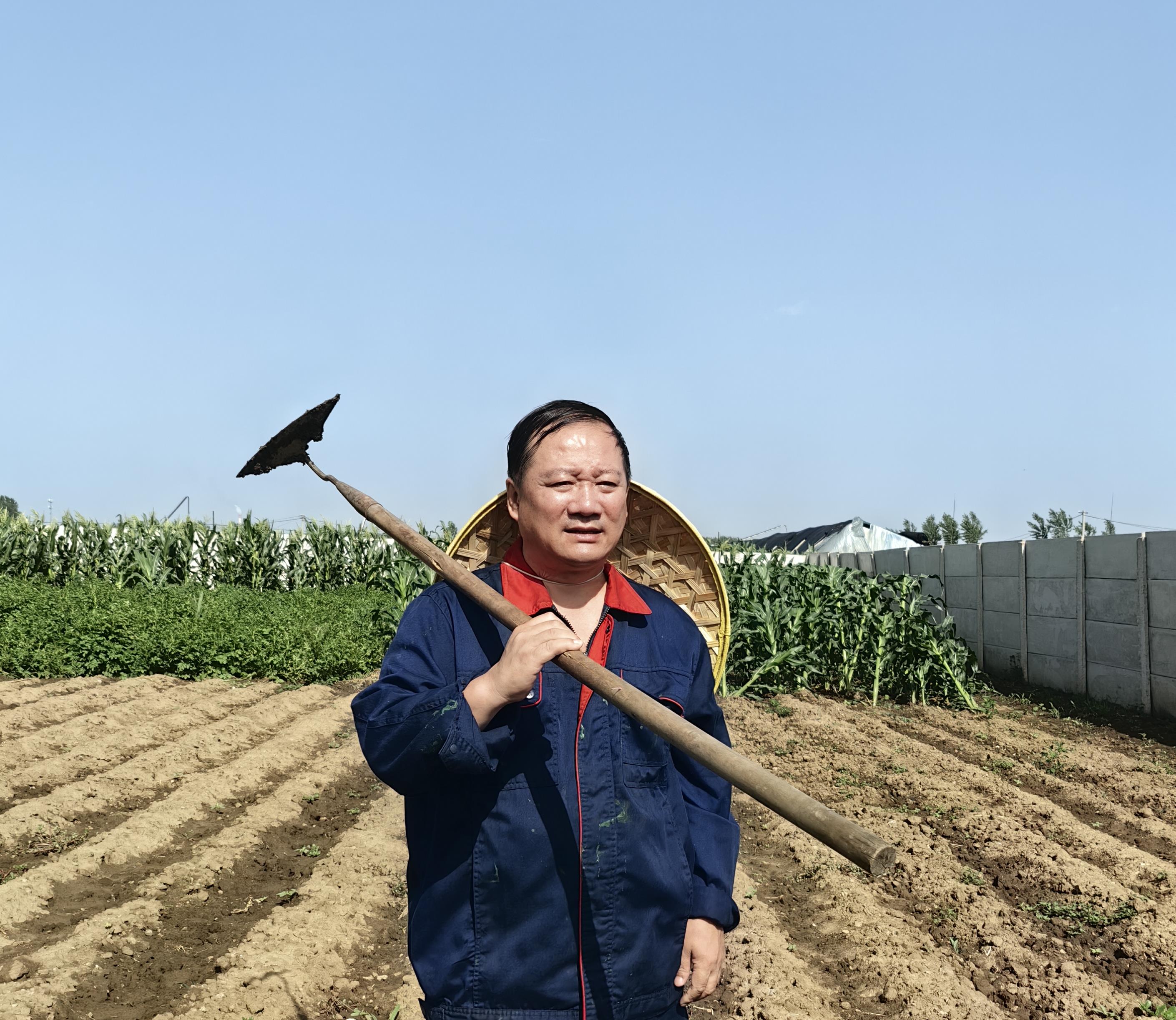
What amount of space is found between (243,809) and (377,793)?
74cm

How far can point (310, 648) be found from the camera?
9.62 metres

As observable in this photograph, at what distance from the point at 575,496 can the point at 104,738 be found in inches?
241

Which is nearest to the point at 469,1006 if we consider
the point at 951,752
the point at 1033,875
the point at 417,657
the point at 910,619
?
the point at 417,657

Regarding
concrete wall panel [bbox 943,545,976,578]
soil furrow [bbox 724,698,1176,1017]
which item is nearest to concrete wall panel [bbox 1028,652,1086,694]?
concrete wall panel [bbox 943,545,976,578]

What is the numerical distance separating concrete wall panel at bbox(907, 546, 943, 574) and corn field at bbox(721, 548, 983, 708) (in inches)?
59.8

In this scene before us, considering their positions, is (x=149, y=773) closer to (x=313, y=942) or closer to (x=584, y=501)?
(x=313, y=942)

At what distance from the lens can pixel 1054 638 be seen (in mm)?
9188

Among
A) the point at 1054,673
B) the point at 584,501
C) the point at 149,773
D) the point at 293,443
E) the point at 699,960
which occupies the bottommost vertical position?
the point at 1054,673

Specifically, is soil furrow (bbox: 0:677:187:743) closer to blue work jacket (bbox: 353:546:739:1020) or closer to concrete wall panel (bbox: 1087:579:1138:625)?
blue work jacket (bbox: 353:546:739:1020)

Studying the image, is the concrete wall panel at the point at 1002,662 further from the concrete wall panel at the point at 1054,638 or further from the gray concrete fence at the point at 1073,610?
the concrete wall panel at the point at 1054,638

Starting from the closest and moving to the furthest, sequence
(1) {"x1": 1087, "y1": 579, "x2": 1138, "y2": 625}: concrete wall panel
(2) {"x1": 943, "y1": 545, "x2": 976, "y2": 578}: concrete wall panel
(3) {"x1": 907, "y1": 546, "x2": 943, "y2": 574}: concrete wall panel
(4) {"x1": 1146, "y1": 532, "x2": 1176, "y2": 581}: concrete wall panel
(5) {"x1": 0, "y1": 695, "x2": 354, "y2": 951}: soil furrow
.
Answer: (5) {"x1": 0, "y1": 695, "x2": 354, "y2": 951}: soil furrow
(4) {"x1": 1146, "y1": 532, "x2": 1176, "y2": 581}: concrete wall panel
(1) {"x1": 1087, "y1": 579, "x2": 1138, "y2": 625}: concrete wall panel
(2) {"x1": 943, "y1": 545, "x2": 976, "y2": 578}: concrete wall panel
(3) {"x1": 907, "y1": 546, "x2": 943, "y2": 574}: concrete wall panel

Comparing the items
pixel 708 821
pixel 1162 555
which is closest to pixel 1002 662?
pixel 1162 555

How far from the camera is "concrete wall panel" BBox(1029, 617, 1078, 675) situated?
8945 millimetres

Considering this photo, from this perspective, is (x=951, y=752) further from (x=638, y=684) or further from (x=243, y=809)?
(x=638, y=684)
